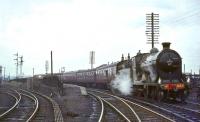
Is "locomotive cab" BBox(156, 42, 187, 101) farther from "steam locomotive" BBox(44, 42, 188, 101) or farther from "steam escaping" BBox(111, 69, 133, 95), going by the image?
"steam escaping" BBox(111, 69, 133, 95)

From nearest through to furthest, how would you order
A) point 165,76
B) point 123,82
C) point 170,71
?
point 165,76 < point 170,71 < point 123,82

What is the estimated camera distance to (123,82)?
117 feet

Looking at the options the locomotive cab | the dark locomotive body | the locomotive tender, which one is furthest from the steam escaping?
the locomotive cab

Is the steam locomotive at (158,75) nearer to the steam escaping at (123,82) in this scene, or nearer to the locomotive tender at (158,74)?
the locomotive tender at (158,74)

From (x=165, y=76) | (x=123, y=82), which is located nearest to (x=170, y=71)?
→ (x=165, y=76)

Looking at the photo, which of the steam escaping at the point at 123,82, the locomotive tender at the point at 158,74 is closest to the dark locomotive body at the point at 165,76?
the locomotive tender at the point at 158,74

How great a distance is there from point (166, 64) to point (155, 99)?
2.55 m

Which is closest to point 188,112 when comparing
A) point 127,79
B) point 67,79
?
point 127,79

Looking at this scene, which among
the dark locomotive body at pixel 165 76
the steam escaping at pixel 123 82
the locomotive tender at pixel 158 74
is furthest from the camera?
the steam escaping at pixel 123 82

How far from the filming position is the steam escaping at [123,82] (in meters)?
34.3

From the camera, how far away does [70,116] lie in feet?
63.0

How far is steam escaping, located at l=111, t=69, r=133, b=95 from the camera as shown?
34281 millimetres

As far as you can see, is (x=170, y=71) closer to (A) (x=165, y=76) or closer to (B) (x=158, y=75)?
(A) (x=165, y=76)

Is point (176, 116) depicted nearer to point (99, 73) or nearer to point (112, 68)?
point (112, 68)
